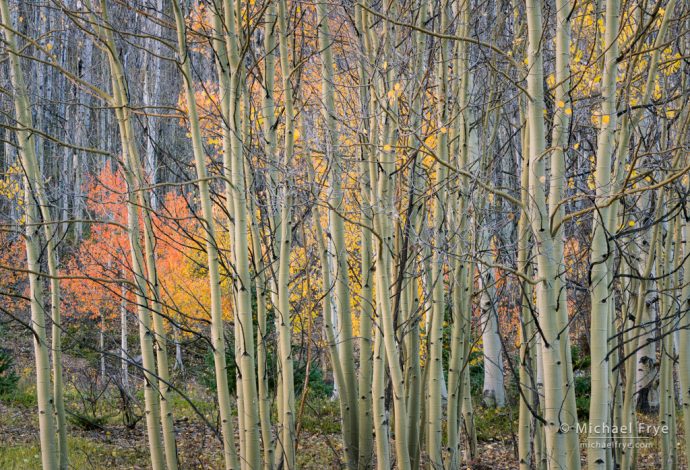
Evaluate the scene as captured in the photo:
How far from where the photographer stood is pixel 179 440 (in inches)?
328

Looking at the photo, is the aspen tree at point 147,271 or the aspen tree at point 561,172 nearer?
the aspen tree at point 561,172

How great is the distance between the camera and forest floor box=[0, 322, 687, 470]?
7.29 m

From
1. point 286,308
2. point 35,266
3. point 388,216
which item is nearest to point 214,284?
point 286,308

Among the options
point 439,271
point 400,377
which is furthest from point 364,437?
point 439,271

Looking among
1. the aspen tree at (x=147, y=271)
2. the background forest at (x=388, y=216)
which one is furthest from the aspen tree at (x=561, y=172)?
the aspen tree at (x=147, y=271)

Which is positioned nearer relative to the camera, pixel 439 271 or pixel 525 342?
pixel 525 342

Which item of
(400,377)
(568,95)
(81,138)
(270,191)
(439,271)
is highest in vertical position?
(81,138)

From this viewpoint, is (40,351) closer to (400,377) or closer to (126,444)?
(400,377)

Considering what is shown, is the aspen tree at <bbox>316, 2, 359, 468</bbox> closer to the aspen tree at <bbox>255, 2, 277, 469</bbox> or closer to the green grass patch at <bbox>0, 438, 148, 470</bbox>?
the aspen tree at <bbox>255, 2, 277, 469</bbox>

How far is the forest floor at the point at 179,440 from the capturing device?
23.9ft

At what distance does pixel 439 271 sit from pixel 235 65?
1874 millimetres

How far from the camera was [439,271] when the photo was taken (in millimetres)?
4535

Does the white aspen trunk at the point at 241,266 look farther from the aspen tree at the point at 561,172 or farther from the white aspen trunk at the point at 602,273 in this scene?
the white aspen trunk at the point at 602,273

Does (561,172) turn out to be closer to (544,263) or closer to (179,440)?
(544,263)
